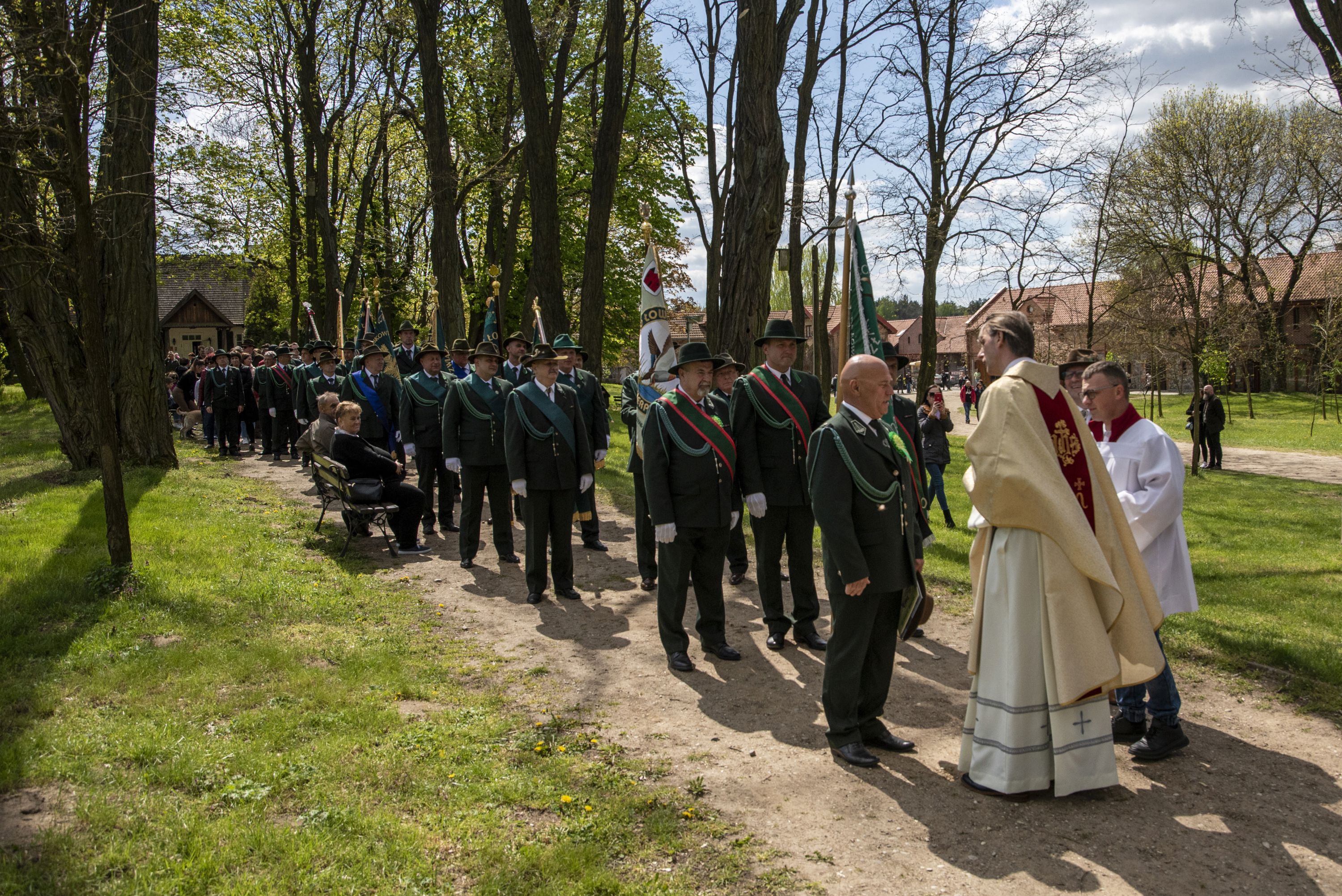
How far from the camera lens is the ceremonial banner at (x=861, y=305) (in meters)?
7.79

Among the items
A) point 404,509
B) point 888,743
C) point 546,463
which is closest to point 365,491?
point 404,509

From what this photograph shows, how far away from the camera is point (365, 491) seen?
9.64 metres

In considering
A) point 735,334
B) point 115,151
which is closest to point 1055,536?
point 735,334

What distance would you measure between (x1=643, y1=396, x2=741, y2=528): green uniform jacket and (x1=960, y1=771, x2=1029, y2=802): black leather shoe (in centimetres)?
256

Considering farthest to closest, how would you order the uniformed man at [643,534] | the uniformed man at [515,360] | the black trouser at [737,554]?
the uniformed man at [515,360] → the black trouser at [737,554] → the uniformed man at [643,534]

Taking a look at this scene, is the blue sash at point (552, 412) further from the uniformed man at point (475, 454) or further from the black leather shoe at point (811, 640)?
the black leather shoe at point (811, 640)

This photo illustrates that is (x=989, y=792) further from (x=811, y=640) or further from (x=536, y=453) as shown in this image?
(x=536, y=453)

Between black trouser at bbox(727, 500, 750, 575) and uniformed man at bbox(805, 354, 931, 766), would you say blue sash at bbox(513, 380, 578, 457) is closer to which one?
black trouser at bbox(727, 500, 750, 575)

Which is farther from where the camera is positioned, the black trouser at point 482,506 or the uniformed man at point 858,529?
the black trouser at point 482,506

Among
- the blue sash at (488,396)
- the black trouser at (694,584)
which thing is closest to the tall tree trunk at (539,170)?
the blue sash at (488,396)

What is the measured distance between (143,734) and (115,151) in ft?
33.5

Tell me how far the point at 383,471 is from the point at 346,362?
7.31 meters

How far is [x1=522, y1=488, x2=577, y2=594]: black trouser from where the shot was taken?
8.07 m

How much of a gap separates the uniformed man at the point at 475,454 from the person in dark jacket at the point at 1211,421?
650 inches
